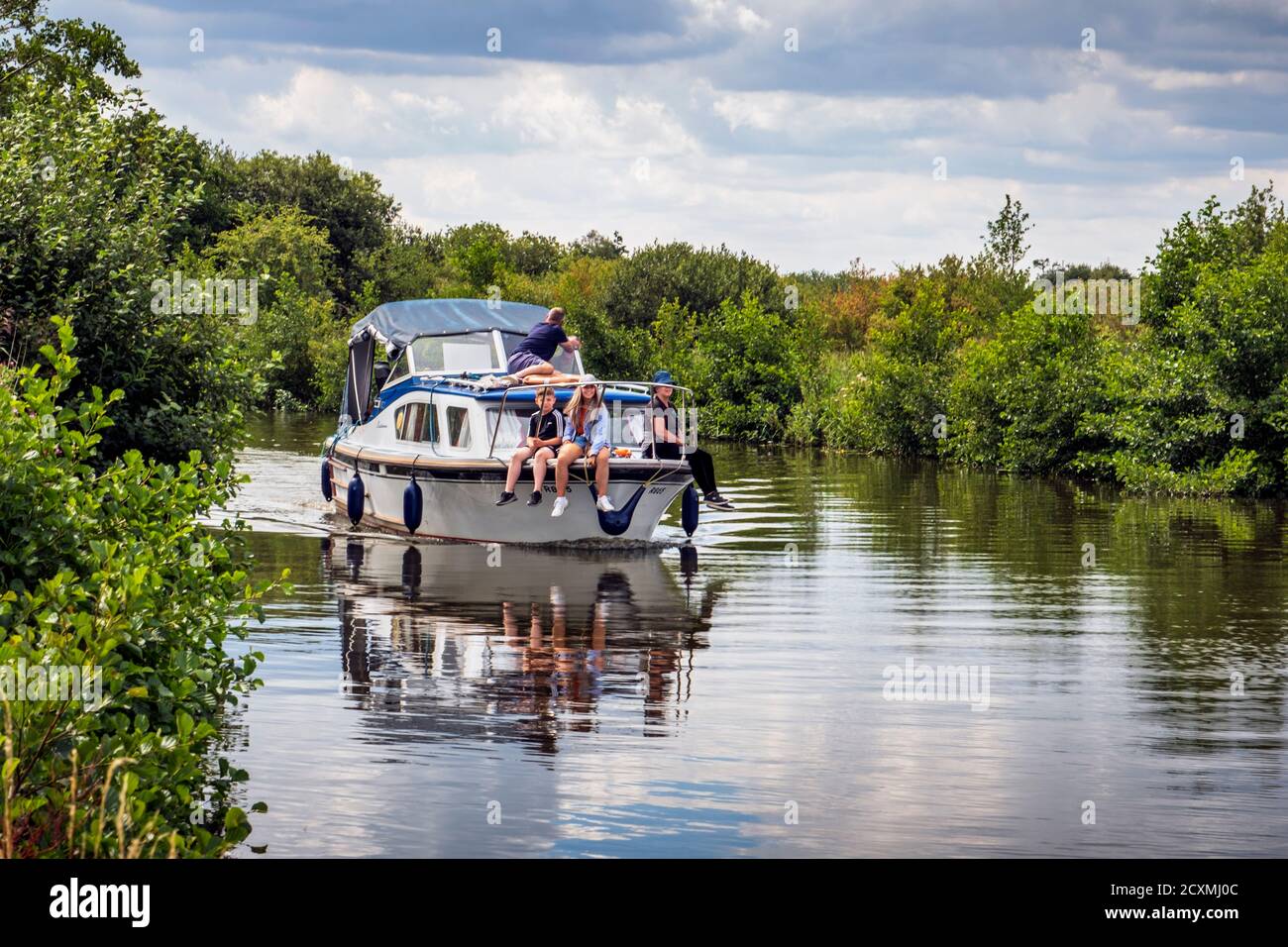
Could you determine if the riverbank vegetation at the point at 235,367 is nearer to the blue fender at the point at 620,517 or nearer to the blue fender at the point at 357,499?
the blue fender at the point at 357,499

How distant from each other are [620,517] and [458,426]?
2826 mm

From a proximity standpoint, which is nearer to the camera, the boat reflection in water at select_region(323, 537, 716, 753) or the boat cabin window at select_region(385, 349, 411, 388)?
the boat reflection in water at select_region(323, 537, 716, 753)

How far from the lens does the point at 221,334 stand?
46.4ft

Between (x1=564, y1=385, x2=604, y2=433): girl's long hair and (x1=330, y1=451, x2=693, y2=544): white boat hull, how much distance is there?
2.33 ft

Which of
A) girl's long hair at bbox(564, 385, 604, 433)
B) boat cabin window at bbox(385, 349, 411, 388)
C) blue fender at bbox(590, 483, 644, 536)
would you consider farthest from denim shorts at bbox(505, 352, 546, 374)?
boat cabin window at bbox(385, 349, 411, 388)

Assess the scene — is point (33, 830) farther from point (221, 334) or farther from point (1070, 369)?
point (1070, 369)

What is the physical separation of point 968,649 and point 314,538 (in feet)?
38.6

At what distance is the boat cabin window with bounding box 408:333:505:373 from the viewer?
2484 centimetres

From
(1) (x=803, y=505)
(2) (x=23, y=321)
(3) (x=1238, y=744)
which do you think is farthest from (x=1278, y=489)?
(2) (x=23, y=321)

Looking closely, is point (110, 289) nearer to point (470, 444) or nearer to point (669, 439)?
point (470, 444)

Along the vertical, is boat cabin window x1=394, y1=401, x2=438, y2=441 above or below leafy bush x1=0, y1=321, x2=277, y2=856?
above

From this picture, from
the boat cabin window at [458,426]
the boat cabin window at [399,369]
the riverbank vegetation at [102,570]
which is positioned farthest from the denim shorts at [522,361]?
the riverbank vegetation at [102,570]

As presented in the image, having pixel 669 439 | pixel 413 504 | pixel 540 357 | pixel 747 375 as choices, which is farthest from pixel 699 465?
pixel 747 375

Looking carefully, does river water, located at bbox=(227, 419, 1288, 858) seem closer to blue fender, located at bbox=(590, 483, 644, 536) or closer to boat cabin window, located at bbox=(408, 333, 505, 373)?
blue fender, located at bbox=(590, 483, 644, 536)
